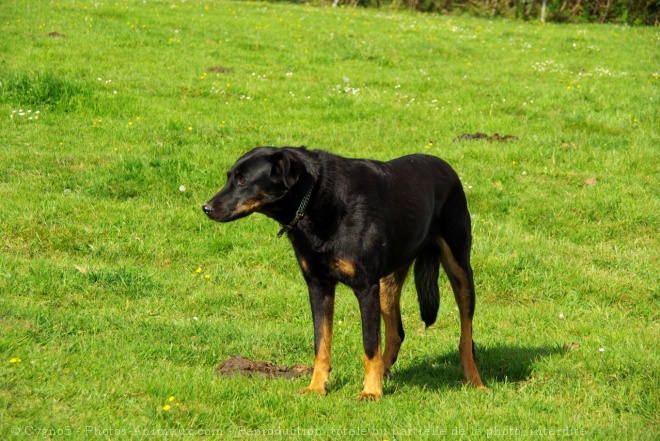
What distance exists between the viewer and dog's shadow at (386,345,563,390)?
618 centimetres

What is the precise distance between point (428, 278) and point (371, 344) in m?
1.16

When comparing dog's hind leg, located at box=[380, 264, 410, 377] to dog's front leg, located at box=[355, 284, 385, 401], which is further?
dog's hind leg, located at box=[380, 264, 410, 377]

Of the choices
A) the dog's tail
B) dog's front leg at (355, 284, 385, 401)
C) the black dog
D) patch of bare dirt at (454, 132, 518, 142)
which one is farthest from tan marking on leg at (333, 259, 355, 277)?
patch of bare dirt at (454, 132, 518, 142)

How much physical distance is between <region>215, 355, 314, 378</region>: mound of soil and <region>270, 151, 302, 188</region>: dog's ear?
1391 mm

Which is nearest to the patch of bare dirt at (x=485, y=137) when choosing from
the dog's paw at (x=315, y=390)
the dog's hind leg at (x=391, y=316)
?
the dog's hind leg at (x=391, y=316)

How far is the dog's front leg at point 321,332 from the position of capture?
18.5ft

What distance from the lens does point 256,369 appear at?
6008mm

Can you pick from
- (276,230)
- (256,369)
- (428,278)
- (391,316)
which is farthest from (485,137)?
(256,369)

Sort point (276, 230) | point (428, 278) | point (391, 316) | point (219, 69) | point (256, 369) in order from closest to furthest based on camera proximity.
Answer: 1. point (256, 369)
2. point (391, 316)
3. point (428, 278)
4. point (276, 230)
5. point (219, 69)

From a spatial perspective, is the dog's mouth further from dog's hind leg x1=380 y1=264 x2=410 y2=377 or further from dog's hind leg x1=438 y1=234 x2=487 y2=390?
dog's hind leg x1=438 y1=234 x2=487 y2=390

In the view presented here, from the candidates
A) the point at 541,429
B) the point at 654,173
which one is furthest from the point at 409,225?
the point at 654,173

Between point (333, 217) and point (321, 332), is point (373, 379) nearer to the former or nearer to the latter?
point (321, 332)

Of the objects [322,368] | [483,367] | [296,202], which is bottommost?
[483,367]

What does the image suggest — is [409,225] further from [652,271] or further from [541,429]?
[652,271]
